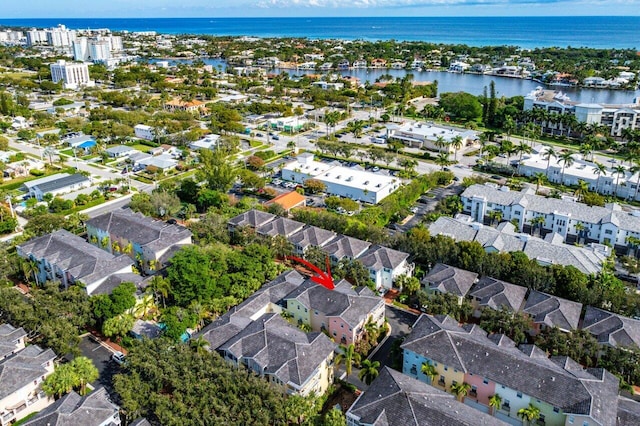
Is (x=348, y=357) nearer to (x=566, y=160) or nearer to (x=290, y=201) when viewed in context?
(x=290, y=201)

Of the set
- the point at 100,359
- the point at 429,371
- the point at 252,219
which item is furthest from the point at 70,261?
the point at 429,371

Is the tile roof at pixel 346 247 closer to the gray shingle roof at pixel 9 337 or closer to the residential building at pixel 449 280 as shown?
the residential building at pixel 449 280

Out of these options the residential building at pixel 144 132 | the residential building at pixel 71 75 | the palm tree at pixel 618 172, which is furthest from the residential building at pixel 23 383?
the residential building at pixel 71 75

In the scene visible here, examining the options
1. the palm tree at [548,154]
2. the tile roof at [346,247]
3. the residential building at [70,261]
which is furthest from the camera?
the palm tree at [548,154]

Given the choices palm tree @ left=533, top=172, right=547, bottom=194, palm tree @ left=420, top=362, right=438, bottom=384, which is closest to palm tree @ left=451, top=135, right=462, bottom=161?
palm tree @ left=533, top=172, right=547, bottom=194

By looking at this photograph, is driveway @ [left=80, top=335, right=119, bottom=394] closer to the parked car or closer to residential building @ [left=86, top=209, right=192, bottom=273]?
the parked car

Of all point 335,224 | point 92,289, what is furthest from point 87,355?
point 335,224
